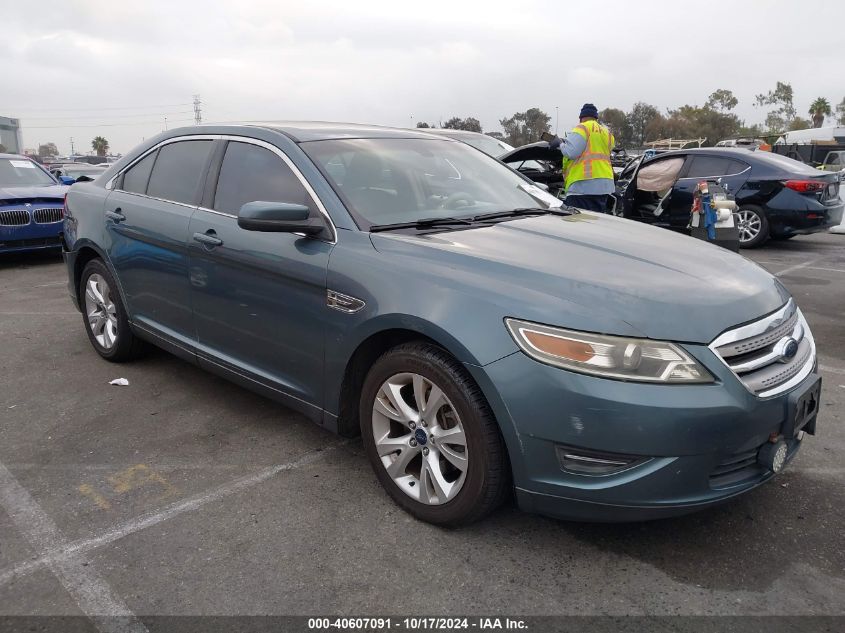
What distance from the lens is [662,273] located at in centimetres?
266

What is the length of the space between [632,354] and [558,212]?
1.62 meters

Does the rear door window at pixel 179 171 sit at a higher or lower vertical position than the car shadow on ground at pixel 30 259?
higher

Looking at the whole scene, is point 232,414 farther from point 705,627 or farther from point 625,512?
point 705,627

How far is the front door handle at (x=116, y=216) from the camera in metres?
4.35

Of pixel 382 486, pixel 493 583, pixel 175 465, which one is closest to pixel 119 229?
pixel 175 465

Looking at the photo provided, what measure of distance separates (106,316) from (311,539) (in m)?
2.85

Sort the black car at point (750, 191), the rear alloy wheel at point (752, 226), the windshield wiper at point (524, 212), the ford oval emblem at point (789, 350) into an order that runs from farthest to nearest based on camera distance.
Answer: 1. the rear alloy wheel at point (752, 226)
2. the black car at point (750, 191)
3. the windshield wiper at point (524, 212)
4. the ford oval emblem at point (789, 350)

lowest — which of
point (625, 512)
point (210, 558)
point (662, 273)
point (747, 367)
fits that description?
point (210, 558)

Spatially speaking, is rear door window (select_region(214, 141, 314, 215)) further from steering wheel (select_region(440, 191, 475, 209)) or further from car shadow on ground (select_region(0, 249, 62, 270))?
car shadow on ground (select_region(0, 249, 62, 270))

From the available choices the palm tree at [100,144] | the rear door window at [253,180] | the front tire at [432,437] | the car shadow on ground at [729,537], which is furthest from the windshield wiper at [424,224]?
the palm tree at [100,144]

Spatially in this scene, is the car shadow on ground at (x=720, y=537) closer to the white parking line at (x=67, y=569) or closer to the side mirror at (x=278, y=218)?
the white parking line at (x=67, y=569)

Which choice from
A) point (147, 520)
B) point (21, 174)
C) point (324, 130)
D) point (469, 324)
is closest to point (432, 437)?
point (469, 324)

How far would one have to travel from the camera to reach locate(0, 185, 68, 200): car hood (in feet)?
29.3

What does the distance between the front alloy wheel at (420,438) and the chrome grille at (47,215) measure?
806 centimetres
